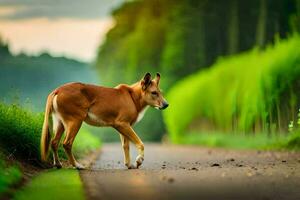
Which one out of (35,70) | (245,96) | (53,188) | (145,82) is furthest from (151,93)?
(35,70)

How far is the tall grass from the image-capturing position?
30.2 metres

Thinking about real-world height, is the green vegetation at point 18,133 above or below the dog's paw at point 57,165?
above

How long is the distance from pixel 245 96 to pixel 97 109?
16.7 meters

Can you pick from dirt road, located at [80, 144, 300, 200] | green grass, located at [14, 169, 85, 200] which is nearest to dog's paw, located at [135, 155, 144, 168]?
dirt road, located at [80, 144, 300, 200]

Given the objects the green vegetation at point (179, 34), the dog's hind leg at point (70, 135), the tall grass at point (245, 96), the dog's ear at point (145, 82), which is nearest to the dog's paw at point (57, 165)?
the dog's hind leg at point (70, 135)

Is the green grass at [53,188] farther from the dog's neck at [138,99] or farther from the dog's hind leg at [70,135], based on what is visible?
the dog's neck at [138,99]

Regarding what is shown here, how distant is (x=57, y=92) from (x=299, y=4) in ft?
94.0

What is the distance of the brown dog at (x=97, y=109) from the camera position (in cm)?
1889

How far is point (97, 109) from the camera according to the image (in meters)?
19.5

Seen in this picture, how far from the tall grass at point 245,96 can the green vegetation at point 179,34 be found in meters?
5.24

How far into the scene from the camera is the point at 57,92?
752 inches

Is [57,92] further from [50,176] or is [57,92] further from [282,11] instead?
[282,11]

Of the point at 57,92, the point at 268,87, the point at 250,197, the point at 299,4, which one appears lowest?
the point at 250,197

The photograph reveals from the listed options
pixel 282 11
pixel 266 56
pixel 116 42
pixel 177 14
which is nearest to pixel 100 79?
pixel 116 42
